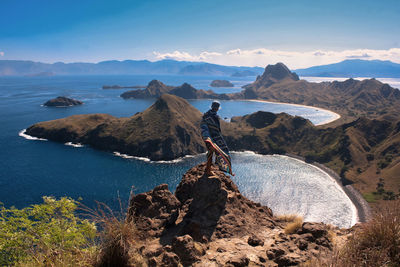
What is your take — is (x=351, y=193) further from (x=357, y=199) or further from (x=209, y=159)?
(x=209, y=159)

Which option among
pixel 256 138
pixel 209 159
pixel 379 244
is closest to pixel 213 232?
pixel 209 159

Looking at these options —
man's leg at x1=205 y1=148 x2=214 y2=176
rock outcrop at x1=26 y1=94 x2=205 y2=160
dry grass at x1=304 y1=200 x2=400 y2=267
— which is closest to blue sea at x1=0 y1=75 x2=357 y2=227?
rock outcrop at x1=26 y1=94 x2=205 y2=160

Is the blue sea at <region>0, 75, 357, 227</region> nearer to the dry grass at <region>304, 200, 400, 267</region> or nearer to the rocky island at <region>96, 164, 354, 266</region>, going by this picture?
the rocky island at <region>96, 164, 354, 266</region>

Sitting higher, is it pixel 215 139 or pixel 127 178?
pixel 215 139

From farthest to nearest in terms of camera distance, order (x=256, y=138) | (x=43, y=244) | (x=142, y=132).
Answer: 1. (x=256, y=138)
2. (x=142, y=132)
3. (x=43, y=244)

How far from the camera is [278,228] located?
53.8 ft

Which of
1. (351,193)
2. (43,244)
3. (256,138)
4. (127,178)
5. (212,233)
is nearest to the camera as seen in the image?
(43,244)

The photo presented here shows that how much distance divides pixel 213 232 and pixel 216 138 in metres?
5.94

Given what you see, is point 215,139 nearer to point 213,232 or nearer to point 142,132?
point 213,232

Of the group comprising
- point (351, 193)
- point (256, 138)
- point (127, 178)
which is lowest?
point (351, 193)

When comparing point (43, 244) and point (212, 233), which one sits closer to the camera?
point (43, 244)

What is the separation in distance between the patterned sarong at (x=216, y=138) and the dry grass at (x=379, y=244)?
8.09 meters

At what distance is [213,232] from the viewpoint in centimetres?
1427

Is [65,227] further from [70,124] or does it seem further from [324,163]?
[70,124]
